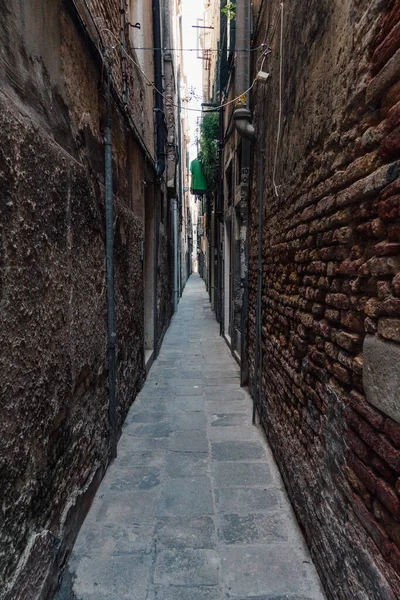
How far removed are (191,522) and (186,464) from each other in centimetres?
73

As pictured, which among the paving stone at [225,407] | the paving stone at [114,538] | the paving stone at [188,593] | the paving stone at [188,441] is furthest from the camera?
the paving stone at [225,407]

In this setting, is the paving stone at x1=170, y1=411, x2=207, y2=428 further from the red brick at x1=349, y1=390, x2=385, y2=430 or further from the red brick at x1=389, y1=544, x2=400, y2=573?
the red brick at x1=389, y1=544, x2=400, y2=573

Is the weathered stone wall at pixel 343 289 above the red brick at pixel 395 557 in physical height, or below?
above

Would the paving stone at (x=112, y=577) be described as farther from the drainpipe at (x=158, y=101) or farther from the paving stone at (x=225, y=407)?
the drainpipe at (x=158, y=101)

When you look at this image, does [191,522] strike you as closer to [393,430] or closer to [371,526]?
[371,526]

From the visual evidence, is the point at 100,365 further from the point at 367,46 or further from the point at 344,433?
the point at 367,46

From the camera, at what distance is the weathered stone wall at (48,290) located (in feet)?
4.99

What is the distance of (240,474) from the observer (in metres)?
3.04

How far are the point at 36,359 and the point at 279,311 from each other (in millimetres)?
2016

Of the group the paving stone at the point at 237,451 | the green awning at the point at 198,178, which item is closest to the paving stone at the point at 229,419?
the paving stone at the point at 237,451

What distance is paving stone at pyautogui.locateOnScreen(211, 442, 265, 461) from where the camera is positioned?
3.32 metres

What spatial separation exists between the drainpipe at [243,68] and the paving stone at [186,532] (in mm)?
4034

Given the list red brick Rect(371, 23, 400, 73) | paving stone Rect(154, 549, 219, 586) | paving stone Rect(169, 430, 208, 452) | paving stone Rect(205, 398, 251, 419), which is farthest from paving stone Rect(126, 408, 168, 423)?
red brick Rect(371, 23, 400, 73)

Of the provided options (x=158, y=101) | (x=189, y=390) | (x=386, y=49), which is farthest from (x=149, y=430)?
(x=158, y=101)
